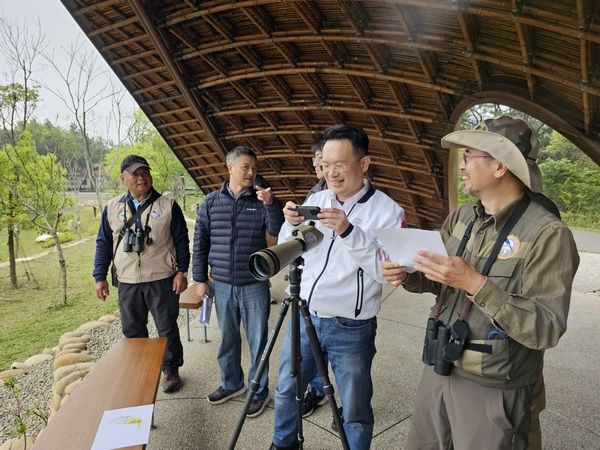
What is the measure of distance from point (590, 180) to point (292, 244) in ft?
68.4

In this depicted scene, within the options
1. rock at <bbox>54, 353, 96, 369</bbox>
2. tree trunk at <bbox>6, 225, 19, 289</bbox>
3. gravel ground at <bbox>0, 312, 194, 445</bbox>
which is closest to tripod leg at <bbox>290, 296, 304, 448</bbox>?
gravel ground at <bbox>0, 312, 194, 445</bbox>

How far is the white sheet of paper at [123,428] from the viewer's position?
1484 mm

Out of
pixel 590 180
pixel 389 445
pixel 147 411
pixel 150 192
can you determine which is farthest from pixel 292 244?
pixel 590 180

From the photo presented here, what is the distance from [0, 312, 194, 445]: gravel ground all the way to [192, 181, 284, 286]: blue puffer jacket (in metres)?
2.20

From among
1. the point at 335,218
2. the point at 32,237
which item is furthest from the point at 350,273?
the point at 32,237

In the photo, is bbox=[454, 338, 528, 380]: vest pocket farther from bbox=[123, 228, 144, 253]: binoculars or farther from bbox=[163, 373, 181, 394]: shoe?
bbox=[163, 373, 181, 394]: shoe

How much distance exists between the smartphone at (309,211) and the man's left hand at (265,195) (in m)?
0.87

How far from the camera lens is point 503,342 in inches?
46.7

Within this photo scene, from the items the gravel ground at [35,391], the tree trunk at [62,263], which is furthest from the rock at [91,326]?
the tree trunk at [62,263]

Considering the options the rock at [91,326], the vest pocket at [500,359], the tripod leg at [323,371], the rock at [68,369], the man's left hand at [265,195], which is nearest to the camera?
the vest pocket at [500,359]

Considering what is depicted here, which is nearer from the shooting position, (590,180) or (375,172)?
(375,172)

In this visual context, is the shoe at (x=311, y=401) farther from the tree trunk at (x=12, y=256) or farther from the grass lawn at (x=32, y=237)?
the grass lawn at (x=32, y=237)

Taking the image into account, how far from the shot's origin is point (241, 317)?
2.59m

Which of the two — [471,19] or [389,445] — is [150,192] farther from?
[471,19]
